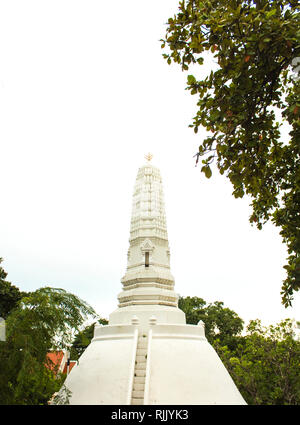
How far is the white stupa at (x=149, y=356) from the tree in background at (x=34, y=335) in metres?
1.86

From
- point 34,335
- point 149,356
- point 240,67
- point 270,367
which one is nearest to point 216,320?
point 270,367

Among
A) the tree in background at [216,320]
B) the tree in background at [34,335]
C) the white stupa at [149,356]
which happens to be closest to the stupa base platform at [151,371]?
the white stupa at [149,356]

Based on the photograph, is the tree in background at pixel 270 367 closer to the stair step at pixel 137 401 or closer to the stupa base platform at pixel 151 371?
the stupa base platform at pixel 151 371

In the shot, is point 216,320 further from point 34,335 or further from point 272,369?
point 34,335

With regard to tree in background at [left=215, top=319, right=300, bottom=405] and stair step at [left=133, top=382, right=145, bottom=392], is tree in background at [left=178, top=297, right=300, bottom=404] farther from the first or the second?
stair step at [left=133, top=382, right=145, bottom=392]

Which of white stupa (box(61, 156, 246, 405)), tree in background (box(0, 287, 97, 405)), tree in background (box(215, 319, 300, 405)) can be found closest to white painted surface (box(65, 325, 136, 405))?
white stupa (box(61, 156, 246, 405))

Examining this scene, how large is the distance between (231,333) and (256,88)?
25.9m

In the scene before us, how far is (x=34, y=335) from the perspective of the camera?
22.3 feet

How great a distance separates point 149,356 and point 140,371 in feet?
1.44

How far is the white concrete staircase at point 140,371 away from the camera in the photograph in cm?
808

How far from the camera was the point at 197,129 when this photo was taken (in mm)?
5355

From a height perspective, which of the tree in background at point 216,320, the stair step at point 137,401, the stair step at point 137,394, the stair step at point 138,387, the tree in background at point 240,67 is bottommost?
the stair step at point 137,401

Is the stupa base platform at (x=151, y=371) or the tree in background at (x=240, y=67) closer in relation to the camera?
the tree in background at (x=240, y=67)
